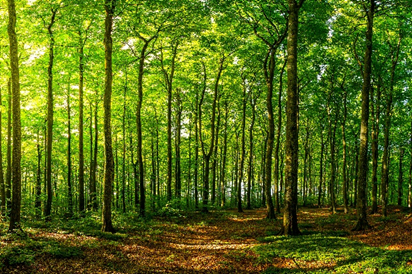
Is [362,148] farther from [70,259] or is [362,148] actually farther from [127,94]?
[127,94]

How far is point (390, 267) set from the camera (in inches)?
273

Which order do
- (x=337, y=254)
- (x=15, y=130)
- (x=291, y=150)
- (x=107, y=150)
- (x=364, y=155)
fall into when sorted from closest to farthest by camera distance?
(x=337, y=254) < (x=15, y=130) < (x=291, y=150) < (x=107, y=150) < (x=364, y=155)

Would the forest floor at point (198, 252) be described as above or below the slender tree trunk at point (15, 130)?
below

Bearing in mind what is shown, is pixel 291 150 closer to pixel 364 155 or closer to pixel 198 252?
pixel 364 155

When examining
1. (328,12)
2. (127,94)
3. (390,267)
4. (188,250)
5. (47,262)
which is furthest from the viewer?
(127,94)

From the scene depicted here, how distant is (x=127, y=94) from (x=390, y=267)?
76.5ft

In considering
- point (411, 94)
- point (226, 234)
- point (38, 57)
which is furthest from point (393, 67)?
point (38, 57)

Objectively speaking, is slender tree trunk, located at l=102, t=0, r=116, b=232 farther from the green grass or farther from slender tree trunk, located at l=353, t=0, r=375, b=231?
slender tree trunk, located at l=353, t=0, r=375, b=231

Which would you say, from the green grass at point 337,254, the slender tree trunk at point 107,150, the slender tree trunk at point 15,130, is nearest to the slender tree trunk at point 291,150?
the green grass at point 337,254

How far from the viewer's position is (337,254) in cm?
884

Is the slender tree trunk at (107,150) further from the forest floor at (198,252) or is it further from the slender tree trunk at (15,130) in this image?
the slender tree trunk at (15,130)

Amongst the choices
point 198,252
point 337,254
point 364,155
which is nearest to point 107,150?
point 198,252

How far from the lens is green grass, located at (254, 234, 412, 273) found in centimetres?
724

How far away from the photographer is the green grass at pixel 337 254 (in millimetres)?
7243
